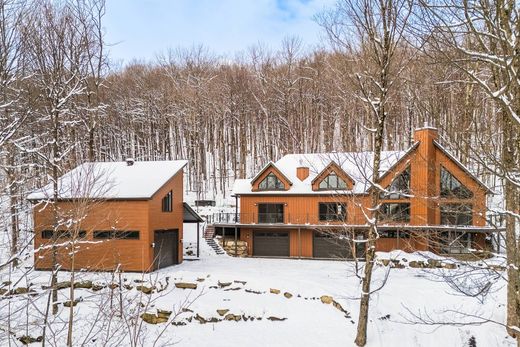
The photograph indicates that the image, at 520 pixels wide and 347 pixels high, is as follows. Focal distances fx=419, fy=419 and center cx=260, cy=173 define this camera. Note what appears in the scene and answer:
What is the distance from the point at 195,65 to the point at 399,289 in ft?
106

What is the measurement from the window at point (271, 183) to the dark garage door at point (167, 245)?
6465mm

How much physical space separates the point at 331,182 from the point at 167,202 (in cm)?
985

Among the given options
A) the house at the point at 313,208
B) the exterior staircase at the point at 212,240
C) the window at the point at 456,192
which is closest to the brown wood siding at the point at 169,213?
the house at the point at 313,208

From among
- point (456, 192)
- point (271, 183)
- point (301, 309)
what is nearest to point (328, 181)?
point (271, 183)

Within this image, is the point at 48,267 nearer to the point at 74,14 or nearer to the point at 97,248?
the point at 97,248

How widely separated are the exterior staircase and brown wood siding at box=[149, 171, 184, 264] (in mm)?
3826

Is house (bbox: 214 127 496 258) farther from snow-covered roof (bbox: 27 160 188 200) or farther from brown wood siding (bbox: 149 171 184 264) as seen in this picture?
snow-covered roof (bbox: 27 160 188 200)

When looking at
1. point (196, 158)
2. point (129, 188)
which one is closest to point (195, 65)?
point (196, 158)

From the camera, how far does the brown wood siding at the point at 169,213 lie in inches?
800

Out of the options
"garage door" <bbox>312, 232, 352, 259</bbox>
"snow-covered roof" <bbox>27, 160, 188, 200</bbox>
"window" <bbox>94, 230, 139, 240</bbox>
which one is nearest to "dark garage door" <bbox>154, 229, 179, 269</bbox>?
"window" <bbox>94, 230, 139, 240</bbox>

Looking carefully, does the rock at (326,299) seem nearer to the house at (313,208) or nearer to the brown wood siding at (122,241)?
the house at (313,208)

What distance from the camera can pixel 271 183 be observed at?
87.5 ft

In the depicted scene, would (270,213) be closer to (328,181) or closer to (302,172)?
(302,172)

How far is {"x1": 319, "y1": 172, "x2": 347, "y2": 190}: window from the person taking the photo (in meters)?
25.2
